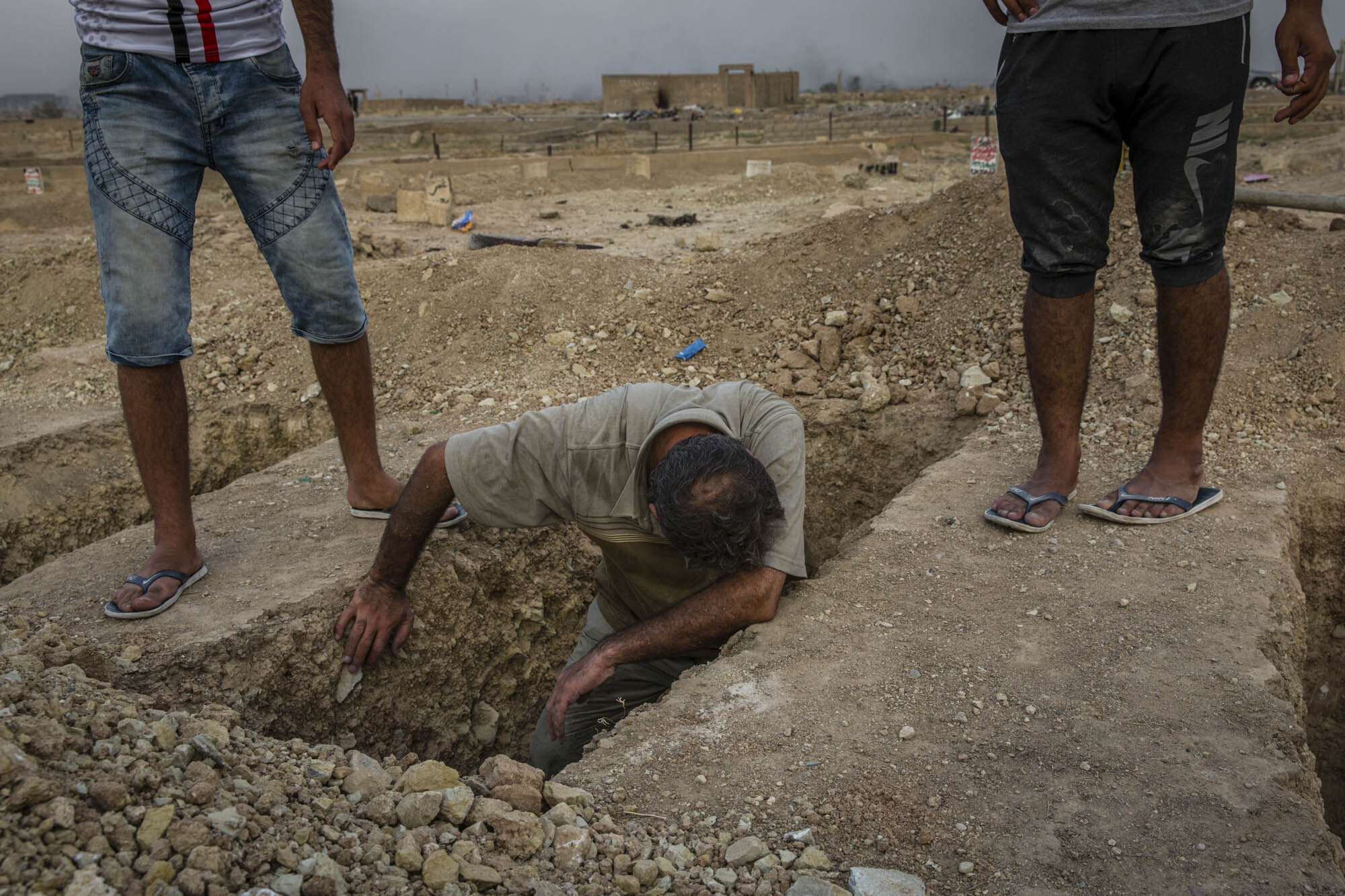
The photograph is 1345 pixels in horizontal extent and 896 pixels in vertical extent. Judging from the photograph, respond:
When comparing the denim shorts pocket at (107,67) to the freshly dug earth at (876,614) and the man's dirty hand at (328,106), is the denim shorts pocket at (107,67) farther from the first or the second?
the freshly dug earth at (876,614)

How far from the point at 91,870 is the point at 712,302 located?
12.8 feet

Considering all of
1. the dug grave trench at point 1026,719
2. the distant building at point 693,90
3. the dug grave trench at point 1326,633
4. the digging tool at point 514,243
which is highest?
the distant building at point 693,90

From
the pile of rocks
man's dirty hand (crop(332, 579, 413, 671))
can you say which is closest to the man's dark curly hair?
the pile of rocks

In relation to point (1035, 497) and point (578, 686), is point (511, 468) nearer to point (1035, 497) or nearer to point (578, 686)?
point (578, 686)

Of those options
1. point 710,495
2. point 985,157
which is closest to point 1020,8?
point 710,495

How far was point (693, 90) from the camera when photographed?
A: 37031 millimetres

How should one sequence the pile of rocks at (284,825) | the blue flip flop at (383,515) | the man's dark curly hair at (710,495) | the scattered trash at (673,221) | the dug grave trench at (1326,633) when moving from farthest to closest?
1. the scattered trash at (673,221)
2. the blue flip flop at (383,515)
3. the dug grave trench at (1326,633)
4. the man's dark curly hair at (710,495)
5. the pile of rocks at (284,825)

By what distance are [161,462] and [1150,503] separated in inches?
104

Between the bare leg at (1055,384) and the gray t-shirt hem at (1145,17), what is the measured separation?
66 centimetres

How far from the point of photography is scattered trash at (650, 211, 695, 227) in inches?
341

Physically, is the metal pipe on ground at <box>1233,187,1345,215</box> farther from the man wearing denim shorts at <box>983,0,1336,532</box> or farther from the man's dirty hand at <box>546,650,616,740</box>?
the man's dirty hand at <box>546,650,616,740</box>

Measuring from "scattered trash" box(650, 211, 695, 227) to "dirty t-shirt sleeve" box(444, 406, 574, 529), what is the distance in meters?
6.61

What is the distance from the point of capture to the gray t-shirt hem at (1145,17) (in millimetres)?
2279

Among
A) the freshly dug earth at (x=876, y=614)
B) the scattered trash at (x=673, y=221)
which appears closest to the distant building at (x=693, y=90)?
the scattered trash at (x=673, y=221)
